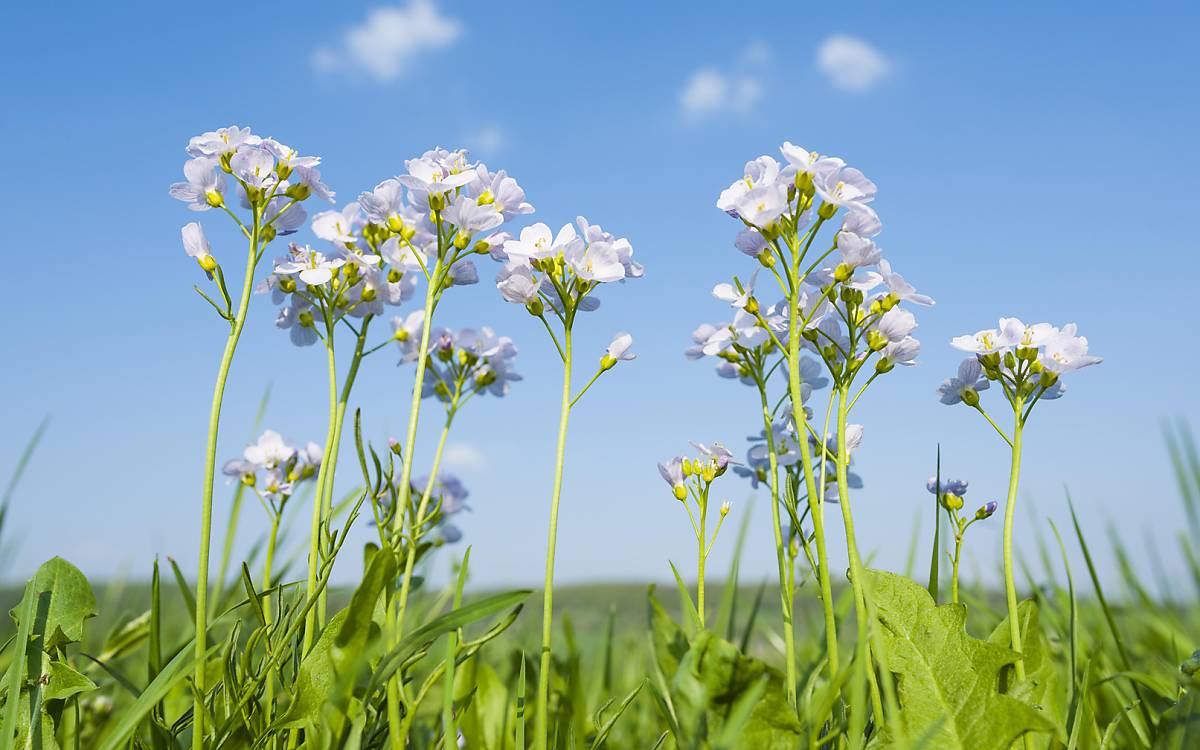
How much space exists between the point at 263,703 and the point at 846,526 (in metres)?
1.23

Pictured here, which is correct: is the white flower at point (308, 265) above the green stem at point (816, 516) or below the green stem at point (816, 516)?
above

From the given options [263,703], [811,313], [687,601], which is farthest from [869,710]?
[263,703]

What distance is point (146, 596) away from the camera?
4.63 m

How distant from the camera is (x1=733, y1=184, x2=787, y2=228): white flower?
1.78m

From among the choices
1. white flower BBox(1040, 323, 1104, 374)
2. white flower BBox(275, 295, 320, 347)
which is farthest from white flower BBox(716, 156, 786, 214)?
white flower BBox(275, 295, 320, 347)

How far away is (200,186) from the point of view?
2.14m

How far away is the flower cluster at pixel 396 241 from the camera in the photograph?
6.59 ft

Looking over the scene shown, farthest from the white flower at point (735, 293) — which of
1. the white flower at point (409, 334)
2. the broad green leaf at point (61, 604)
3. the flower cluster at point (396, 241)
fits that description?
the broad green leaf at point (61, 604)

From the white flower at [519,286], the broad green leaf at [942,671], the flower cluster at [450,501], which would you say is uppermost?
the white flower at [519,286]

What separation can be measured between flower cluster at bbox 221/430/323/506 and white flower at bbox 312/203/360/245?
690mm

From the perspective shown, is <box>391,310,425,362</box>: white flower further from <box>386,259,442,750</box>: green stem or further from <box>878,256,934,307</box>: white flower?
<box>878,256,934,307</box>: white flower

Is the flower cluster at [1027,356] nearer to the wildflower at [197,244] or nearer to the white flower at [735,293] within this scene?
the white flower at [735,293]

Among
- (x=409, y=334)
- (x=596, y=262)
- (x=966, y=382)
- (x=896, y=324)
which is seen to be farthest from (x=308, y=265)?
(x=966, y=382)

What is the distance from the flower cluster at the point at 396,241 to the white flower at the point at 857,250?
761 mm
